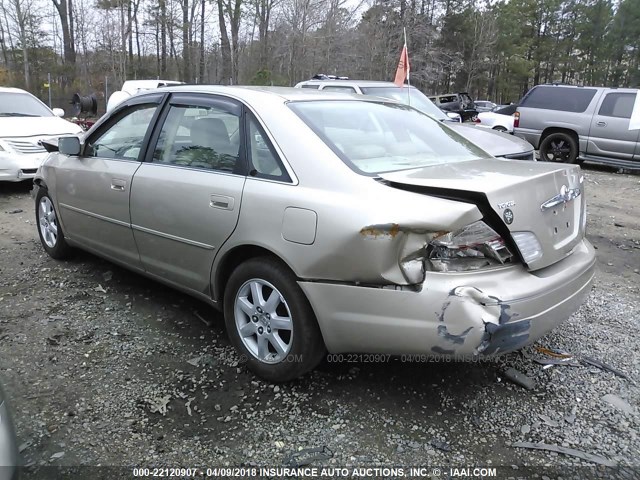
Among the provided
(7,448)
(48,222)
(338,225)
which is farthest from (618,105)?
(7,448)

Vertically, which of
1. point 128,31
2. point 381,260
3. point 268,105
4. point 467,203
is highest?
point 128,31

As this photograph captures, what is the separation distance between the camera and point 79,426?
252 cm

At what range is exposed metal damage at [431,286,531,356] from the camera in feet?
7.18

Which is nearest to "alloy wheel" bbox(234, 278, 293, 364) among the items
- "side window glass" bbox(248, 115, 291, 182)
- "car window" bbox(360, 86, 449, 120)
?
"side window glass" bbox(248, 115, 291, 182)

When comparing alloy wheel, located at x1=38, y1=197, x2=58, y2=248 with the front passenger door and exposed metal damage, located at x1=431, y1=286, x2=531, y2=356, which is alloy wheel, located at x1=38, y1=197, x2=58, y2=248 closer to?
the front passenger door

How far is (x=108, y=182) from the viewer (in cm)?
376

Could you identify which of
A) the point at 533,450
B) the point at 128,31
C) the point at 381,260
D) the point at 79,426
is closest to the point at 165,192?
the point at 79,426

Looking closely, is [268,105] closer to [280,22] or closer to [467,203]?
[467,203]

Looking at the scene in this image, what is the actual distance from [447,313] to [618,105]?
35.6 feet

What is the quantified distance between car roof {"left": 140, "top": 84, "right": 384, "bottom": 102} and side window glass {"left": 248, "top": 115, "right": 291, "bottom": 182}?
22cm

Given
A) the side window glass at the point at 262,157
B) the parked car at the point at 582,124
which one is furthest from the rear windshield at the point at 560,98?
the side window glass at the point at 262,157

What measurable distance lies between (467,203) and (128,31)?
103ft

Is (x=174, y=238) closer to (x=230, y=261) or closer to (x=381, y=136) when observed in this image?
(x=230, y=261)

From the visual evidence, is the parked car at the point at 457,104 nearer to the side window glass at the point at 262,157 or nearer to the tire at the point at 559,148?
the tire at the point at 559,148
